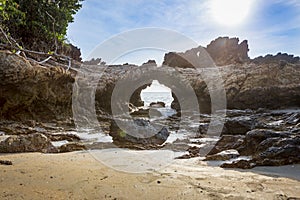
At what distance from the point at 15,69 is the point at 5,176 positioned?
633 cm

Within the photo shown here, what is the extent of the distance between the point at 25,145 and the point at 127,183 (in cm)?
258

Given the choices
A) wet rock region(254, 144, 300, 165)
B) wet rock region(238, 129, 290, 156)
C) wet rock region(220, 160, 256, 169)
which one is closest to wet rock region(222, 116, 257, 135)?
wet rock region(238, 129, 290, 156)

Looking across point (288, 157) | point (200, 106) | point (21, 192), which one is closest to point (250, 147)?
point (288, 157)

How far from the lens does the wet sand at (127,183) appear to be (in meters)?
2.23

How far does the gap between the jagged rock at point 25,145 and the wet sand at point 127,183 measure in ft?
3.45

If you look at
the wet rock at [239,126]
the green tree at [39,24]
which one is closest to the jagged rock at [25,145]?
the wet rock at [239,126]

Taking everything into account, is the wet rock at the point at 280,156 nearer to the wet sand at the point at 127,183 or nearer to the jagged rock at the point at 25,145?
the wet sand at the point at 127,183

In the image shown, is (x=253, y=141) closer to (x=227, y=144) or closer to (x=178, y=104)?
(x=227, y=144)

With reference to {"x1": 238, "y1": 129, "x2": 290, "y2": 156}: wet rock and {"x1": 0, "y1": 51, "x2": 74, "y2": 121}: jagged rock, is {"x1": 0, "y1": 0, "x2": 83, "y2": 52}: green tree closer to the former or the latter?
{"x1": 0, "y1": 51, "x2": 74, "y2": 121}: jagged rock

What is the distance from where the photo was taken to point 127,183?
8.42 ft

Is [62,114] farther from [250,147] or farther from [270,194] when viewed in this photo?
[270,194]

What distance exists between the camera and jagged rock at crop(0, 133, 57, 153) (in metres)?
4.09

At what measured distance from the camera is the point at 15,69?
7.91 metres

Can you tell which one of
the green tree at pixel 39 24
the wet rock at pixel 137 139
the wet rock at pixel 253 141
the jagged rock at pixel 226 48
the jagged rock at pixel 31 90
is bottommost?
the wet rock at pixel 137 139
